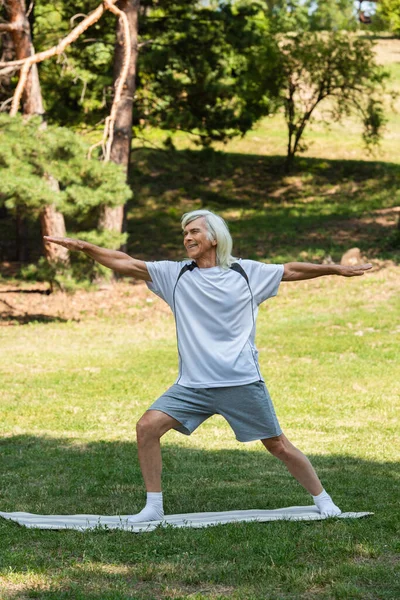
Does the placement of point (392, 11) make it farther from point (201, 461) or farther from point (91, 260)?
point (201, 461)

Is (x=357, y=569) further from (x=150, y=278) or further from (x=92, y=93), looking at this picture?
(x=92, y=93)

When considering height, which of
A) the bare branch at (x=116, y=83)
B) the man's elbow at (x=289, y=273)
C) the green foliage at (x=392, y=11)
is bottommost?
the man's elbow at (x=289, y=273)

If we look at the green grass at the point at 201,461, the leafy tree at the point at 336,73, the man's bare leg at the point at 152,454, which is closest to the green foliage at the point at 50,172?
the green grass at the point at 201,461

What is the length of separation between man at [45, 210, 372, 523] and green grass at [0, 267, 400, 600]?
511 mm

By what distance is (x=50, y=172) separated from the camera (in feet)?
49.2

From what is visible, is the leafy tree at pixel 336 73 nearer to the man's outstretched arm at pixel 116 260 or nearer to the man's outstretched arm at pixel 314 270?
the man's outstretched arm at pixel 314 270

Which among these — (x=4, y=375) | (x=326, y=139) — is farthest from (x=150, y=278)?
(x=326, y=139)

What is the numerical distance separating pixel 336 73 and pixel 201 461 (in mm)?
23384

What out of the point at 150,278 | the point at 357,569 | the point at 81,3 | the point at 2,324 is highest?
the point at 81,3

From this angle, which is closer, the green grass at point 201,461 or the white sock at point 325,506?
the green grass at point 201,461

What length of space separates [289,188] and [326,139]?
707 centimetres

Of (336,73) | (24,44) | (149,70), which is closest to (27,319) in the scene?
(24,44)

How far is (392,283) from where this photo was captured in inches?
698

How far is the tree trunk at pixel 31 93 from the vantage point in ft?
55.1
